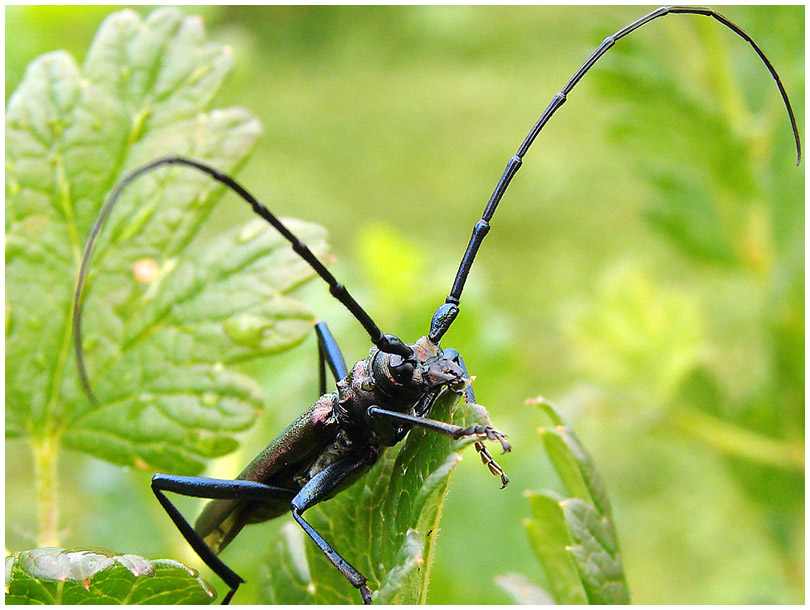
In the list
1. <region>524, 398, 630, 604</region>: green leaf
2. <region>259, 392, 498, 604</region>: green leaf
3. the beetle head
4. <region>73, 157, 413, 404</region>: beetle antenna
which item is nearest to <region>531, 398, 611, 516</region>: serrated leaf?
<region>524, 398, 630, 604</region>: green leaf

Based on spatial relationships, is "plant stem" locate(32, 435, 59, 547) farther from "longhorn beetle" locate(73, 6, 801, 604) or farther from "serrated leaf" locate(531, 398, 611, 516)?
"serrated leaf" locate(531, 398, 611, 516)

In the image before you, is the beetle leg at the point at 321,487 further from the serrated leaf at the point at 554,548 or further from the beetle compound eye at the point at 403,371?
the serrated leaf at the point at 554,548

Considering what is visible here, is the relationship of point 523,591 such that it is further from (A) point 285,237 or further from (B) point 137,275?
(B) point 137,275

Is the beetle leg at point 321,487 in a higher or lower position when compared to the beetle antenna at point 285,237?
lower

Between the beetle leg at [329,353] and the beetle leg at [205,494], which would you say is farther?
the beetle leg at [329,353]

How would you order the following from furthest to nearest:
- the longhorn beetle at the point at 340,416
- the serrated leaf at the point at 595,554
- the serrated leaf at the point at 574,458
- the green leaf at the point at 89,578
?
the longhorn beetle at the point at 340,416
the serrated leaf at the point at 574,458
the serrated leaf at the point at 595,554
the green leaf at the point at 89,578

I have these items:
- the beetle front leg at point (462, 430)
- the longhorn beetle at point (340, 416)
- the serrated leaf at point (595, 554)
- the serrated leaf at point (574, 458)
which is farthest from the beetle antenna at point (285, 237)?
the serrated leaf at point (595, 554)

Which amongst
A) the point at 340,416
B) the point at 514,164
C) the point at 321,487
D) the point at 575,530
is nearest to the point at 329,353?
the point at 340,416
